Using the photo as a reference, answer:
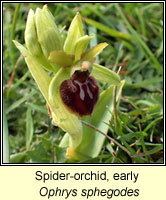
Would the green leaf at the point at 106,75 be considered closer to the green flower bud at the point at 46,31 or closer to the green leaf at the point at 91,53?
the green leaf at the point at 91,53

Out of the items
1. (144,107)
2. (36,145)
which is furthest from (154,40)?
(36,145)

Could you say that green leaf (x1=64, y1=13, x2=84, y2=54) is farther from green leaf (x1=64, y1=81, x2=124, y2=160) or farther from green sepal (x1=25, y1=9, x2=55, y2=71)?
green leaf (x1=64, y1=81, x2=124, y2=160)

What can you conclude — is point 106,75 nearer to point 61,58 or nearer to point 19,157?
point 61,58

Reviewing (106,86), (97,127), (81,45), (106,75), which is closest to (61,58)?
(81,45)

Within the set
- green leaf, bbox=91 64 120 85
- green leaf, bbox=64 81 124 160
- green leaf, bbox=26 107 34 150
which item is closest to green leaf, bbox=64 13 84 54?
green leaf, bbox=91 64 120 85

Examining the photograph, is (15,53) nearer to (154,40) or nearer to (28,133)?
(28,133)

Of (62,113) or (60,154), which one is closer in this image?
(62,113)
